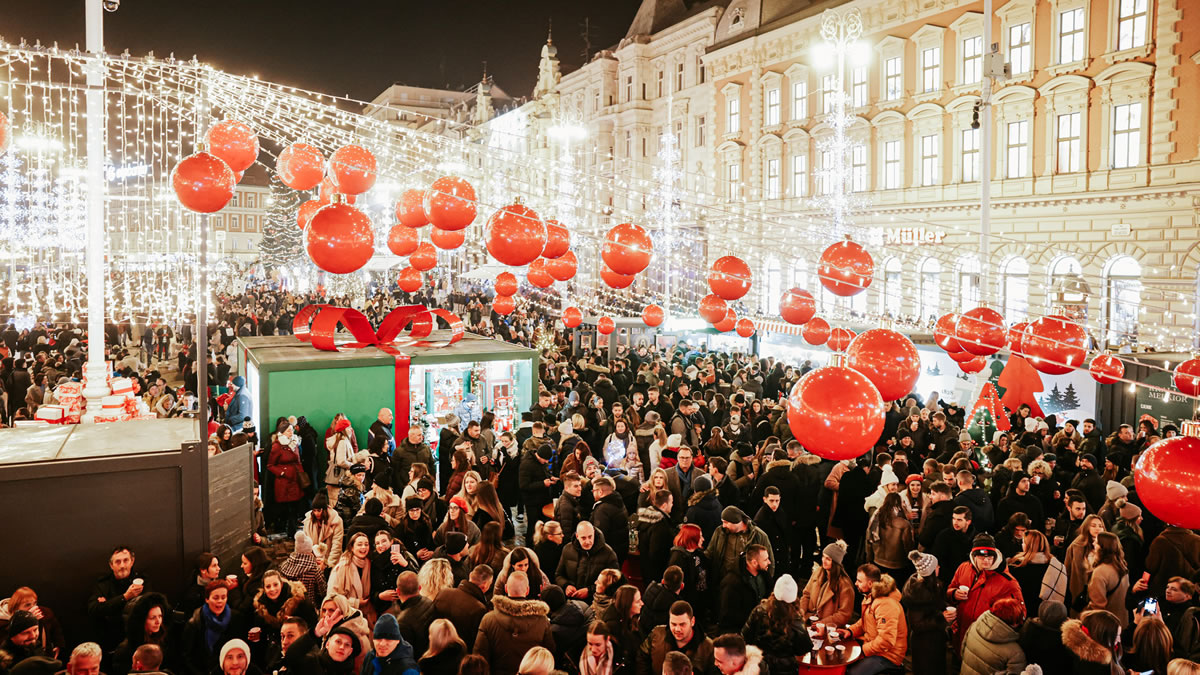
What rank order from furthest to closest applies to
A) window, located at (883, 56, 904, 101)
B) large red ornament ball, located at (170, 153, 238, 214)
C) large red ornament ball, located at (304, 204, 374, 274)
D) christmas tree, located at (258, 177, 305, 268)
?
christmas tree, located at (258, 177, 305, 268) < window, located at (883, 56, 904, 101) < large red ornament ball, located at (170, 153, 238, 214) < large red ornament ball, located at (304, 204, 374, 274)

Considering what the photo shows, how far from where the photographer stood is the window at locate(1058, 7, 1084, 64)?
69.3 ft

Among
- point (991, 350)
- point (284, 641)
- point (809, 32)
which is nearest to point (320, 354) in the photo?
point (284, 641)

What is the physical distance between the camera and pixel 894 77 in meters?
26.1

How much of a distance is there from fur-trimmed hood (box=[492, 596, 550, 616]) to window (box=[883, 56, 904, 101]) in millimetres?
24895

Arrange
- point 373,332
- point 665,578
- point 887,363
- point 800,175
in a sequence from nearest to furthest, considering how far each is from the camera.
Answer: point 665,578, point 887,363, point 373,332, point 800,175

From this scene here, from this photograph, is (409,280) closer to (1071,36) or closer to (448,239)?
(448,239)

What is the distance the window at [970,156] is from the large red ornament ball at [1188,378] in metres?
17.8

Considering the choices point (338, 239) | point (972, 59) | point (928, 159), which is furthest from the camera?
point (928, 159)

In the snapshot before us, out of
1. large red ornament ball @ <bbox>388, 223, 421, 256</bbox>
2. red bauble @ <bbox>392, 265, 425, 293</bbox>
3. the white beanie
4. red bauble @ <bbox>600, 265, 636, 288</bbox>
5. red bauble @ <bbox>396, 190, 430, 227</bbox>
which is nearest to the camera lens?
the white beanie

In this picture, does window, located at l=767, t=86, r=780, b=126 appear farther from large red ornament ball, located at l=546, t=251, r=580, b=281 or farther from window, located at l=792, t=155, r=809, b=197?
large red ornament ball, located at l=546, t=251, r=580, b=281

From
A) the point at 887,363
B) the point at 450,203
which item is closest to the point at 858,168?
the point at 450,203

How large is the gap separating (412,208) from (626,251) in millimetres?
2365

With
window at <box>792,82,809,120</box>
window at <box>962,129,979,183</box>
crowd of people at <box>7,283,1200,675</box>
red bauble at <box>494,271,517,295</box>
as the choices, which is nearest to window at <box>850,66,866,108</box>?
window at <box>792,82,809,120</box>

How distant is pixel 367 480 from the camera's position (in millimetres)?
9164
